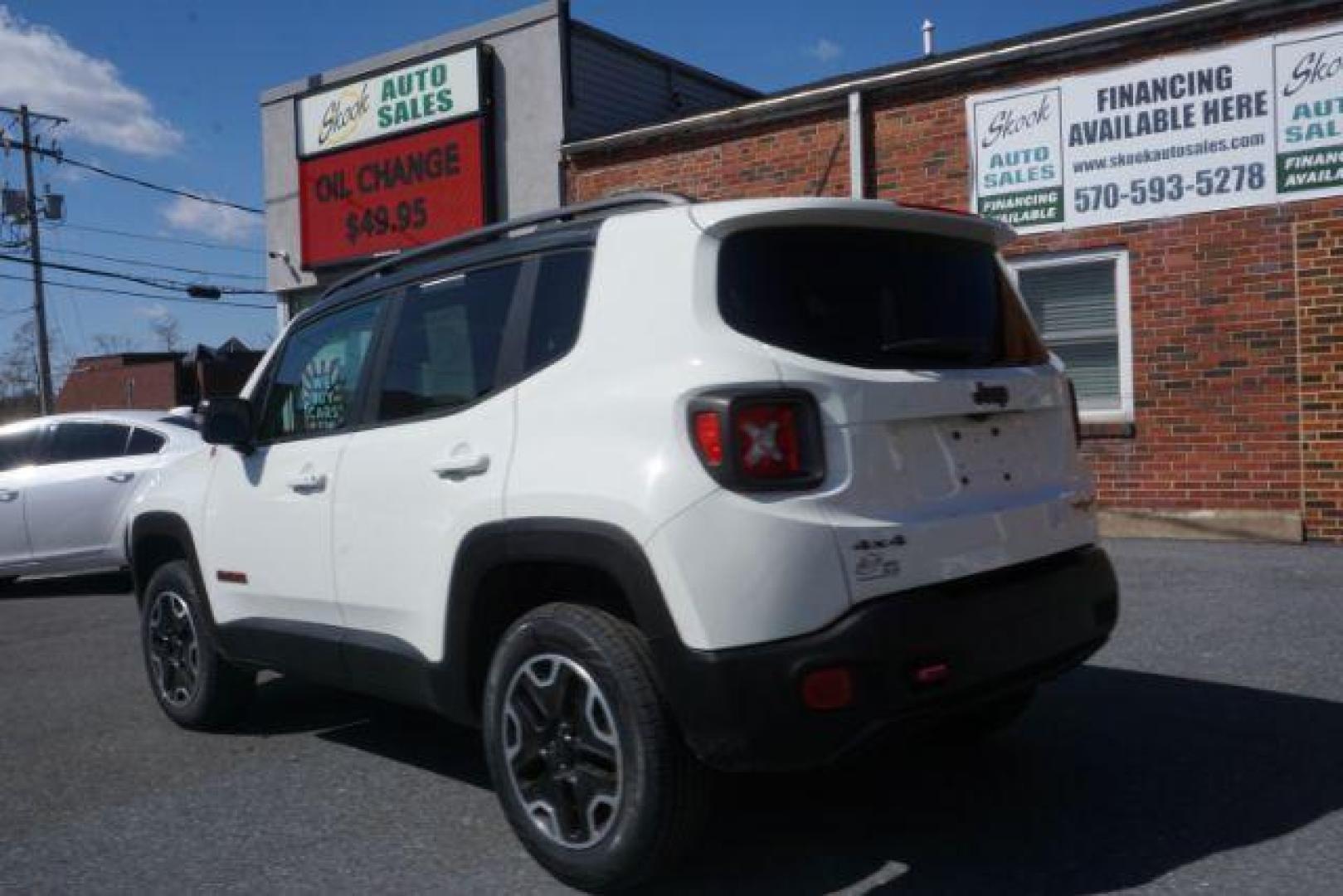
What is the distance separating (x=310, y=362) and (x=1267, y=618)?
5.06 m

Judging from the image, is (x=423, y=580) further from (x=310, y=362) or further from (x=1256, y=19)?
(x=1256, y=19)

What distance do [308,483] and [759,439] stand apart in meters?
2.06

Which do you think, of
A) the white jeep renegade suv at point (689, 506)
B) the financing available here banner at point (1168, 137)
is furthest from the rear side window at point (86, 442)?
the financing available here banner at point (1168, 137)

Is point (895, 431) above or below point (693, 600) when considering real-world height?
above

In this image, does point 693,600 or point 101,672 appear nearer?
point 693,600

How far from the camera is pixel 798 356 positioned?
3145 millimetres

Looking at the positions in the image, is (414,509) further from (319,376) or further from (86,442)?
(86,442)

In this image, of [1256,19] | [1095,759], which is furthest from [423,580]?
[1256,19]

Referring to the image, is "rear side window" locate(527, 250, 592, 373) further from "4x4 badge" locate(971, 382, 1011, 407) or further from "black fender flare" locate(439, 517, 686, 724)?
"4x4 badge" locate(971, 382, 1011, 407)

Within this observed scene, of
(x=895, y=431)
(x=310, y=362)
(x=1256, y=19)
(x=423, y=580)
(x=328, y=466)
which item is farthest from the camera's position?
(x=1256, y=19)

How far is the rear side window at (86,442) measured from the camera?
10188 millimetres

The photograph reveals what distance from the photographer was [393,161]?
15859mm

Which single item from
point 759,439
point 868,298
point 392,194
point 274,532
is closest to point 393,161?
point 392,194

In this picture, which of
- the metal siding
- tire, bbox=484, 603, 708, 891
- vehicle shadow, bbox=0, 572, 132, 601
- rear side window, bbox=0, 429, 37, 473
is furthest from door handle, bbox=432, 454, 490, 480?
the metal siding
